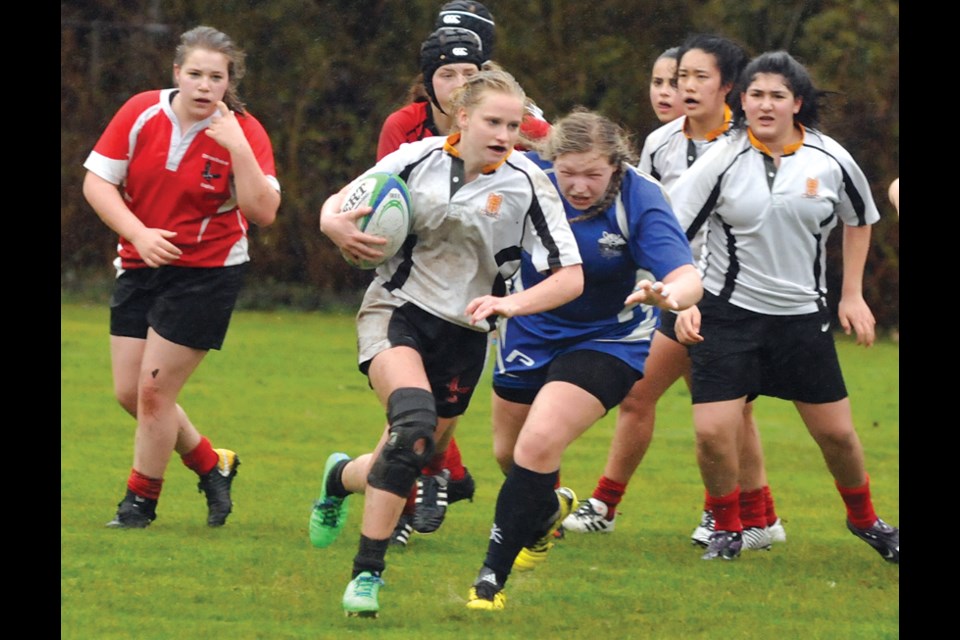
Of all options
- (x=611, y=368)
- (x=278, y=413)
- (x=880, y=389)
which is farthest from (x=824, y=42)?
(x=611, y=368)

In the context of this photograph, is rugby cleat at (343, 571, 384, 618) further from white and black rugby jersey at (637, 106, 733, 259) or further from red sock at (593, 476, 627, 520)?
white and black rugby jersey at (637, 106, 733, 259)

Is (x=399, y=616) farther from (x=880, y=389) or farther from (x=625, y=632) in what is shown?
(x=880, y=389)

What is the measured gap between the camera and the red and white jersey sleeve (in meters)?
6.87

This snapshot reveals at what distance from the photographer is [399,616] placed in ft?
18.2

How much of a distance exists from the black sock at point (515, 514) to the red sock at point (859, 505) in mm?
1662

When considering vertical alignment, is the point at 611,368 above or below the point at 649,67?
below

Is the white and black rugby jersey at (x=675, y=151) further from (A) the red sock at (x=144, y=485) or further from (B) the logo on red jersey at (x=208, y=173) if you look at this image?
(A) the red sock at (x=144, y=485)

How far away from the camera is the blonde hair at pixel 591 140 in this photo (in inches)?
234

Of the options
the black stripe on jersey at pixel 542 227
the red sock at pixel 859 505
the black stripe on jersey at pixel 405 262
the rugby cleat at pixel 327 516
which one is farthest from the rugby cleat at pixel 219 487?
the red sock at pixel 859 505

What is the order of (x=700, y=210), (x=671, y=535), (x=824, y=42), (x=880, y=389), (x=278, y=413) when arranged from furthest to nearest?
(x=824, y=42), (x=880, y=389), (x=278, y=413), (x=671, y=535), (x=700, y=210)

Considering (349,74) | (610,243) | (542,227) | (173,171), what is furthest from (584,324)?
(349,74)

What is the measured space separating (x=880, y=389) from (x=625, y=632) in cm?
807

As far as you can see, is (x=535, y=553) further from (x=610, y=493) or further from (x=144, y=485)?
(x=144, y=485)
